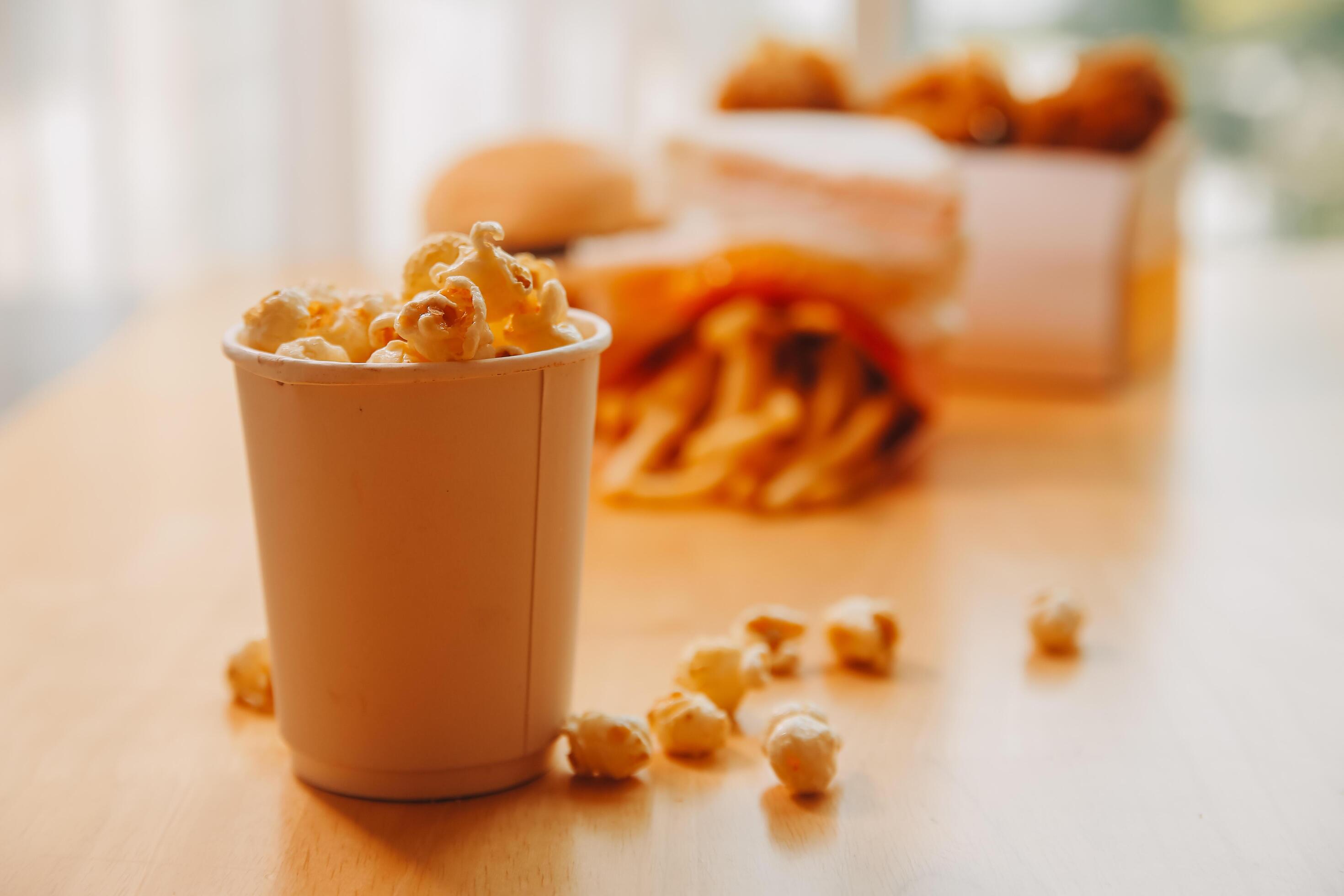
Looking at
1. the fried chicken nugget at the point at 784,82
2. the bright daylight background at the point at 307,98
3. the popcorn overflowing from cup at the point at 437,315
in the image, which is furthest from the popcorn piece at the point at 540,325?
the bright daylight background at the point at 307,98

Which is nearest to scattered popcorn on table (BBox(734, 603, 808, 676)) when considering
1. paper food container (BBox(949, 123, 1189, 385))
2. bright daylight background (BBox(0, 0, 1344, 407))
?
paper food container (BBox(949, 123, 1189, 385))

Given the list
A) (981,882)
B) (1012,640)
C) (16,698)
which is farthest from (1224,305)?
(16,698)

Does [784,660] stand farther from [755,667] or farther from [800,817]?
[800,817]

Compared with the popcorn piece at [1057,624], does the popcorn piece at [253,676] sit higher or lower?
lower

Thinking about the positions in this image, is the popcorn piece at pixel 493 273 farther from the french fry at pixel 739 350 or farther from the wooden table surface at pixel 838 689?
the french fry at pixel 739 350

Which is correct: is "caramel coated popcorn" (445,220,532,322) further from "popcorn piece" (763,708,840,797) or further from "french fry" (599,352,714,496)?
"french fry" (599,352,714,496)

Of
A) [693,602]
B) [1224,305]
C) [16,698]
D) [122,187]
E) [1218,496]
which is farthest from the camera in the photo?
[122,187]

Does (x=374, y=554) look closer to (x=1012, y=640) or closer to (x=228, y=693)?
(x=228, y=693)
